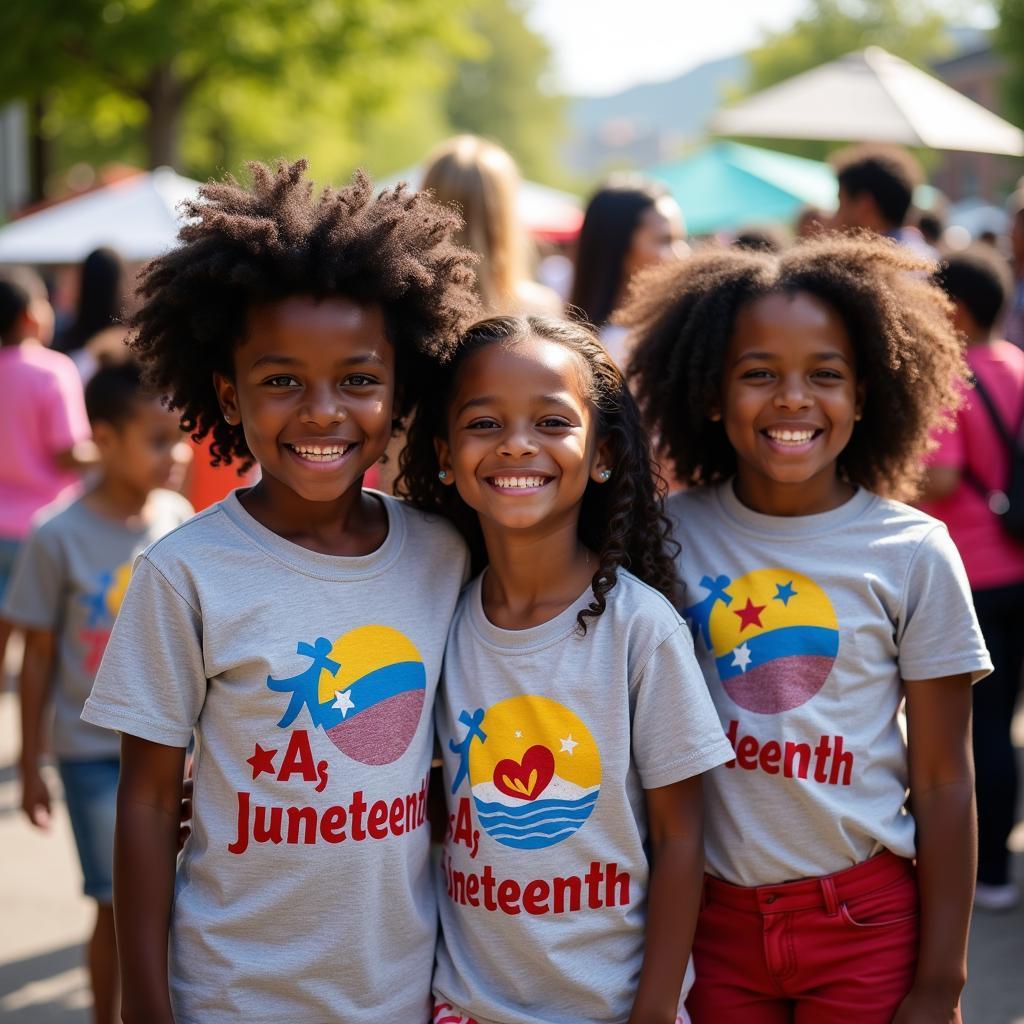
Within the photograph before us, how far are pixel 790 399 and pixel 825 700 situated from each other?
20.8 inches

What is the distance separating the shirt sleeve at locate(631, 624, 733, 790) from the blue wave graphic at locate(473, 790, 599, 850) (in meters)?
0.11

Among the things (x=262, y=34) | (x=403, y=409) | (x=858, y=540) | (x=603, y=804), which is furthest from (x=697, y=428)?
(x=262, y=34)

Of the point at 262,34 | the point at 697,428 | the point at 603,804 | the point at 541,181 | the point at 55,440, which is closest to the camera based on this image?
the point at 603,804

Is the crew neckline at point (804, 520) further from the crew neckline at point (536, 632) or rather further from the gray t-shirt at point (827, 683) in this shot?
the crew neckline at point (536, 632)

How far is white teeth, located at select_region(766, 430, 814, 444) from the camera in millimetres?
2281

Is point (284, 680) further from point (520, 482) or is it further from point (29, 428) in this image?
point (29, 428)

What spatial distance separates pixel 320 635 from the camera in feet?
6.90

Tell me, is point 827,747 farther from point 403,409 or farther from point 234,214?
point 234,214

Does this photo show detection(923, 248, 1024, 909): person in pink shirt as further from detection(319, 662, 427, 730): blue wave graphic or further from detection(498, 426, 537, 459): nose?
detection(319, 662, 427, 730): blue wave graphic

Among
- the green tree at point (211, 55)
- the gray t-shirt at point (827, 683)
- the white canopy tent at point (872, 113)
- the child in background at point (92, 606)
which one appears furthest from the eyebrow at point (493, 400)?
the green tree at point (211, 55)

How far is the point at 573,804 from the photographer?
2.07m

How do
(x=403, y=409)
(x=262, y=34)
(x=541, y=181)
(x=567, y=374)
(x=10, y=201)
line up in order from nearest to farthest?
(x=567, y=374)
(x=403, y=409)
(x=262, y=34)
(x=10, y=201)
(x=541, y=181)

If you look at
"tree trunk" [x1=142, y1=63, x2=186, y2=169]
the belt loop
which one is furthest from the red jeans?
"tree trunk" [x1=142, y1=63, x2=186, y2=169]

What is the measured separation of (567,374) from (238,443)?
677 mm
